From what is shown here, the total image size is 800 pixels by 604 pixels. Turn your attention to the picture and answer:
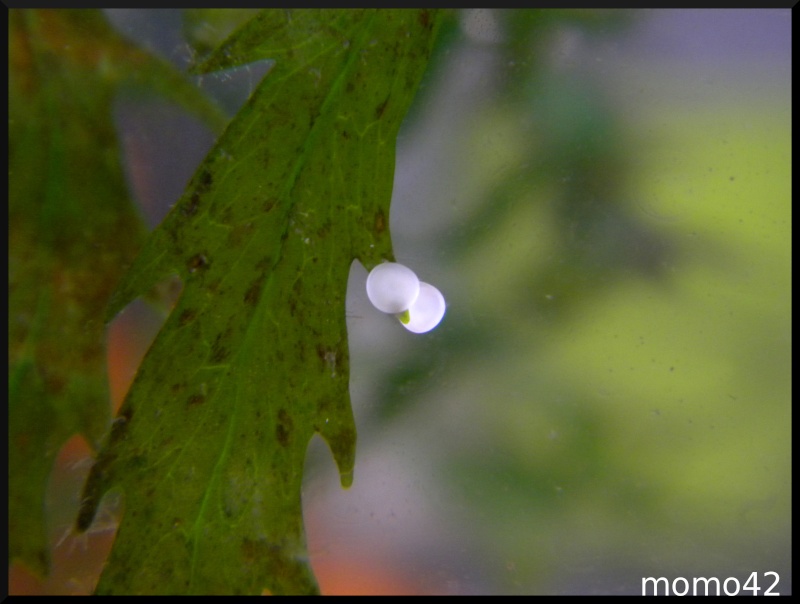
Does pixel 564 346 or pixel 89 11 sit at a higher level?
pixel 89 11

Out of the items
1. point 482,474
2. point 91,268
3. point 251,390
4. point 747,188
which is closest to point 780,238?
point 747,188

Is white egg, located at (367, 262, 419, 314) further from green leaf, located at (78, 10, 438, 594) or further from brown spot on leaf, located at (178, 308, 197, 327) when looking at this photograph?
brown spot on leaf, located at (178, 308, 197, 327)

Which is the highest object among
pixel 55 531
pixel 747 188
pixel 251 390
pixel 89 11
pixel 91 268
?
pixel 89 11

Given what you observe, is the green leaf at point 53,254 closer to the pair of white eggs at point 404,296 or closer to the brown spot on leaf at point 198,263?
the brown spot on leaf at point 198,263

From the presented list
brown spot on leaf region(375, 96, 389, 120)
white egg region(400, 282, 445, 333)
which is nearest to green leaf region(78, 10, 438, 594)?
brown spot on leaf region(375, 96, 389, 120)

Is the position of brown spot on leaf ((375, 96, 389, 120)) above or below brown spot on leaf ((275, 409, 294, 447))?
above

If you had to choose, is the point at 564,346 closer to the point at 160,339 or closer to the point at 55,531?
the point at 160,339

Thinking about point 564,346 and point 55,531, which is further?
point 564,346

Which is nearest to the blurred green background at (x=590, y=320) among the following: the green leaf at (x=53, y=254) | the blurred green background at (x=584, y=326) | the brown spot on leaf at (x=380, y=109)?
the blurred green background at (x=584, y=326)
